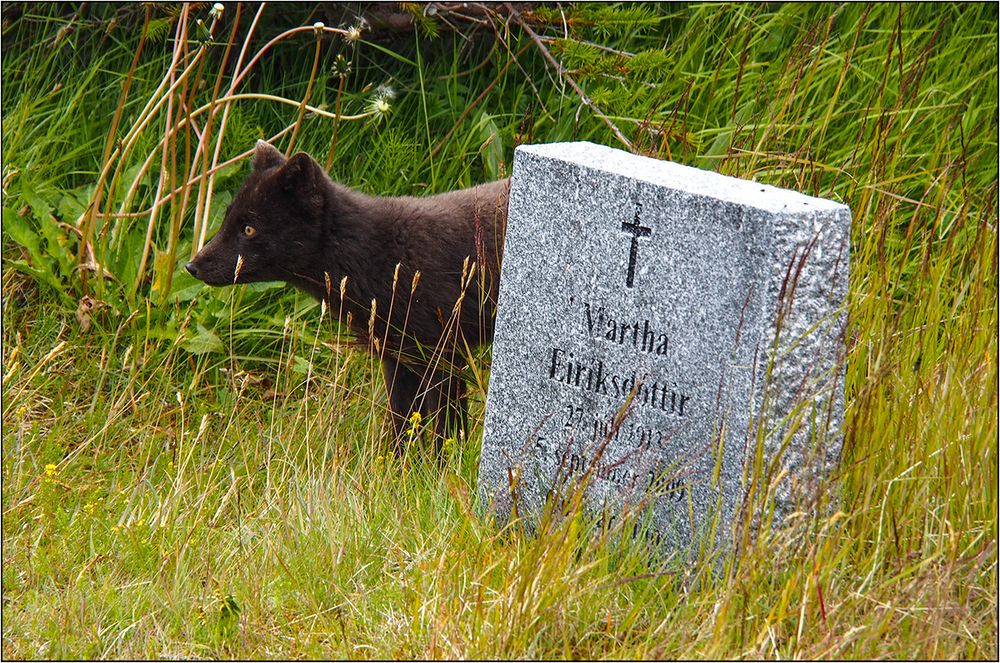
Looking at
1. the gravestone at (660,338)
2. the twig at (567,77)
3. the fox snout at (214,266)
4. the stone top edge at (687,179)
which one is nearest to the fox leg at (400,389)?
the fox snout at (214,266)

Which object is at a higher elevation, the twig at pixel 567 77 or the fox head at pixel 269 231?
the twig at pixel 567 77

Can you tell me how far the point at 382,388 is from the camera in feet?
16.7

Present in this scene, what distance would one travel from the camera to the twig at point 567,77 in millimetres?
5184

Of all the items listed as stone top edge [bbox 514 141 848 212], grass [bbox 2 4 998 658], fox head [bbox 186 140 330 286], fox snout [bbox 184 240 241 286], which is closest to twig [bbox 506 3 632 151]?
grass [bbox 2 4 998 658]

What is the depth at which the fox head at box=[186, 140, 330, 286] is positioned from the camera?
451 cm

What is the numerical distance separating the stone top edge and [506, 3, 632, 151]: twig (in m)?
1.48

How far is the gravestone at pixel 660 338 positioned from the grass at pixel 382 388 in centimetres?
19

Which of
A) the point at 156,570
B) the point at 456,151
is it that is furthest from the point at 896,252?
A: the point at 156,570

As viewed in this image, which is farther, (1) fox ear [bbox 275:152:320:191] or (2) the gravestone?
(1) fox ear [bbox 275:152:320:191]

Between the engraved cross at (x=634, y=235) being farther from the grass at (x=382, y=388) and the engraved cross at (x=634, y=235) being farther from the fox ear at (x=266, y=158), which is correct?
the fox ear at (x=266, y=158)

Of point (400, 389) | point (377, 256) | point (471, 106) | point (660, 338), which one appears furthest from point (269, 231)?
point (660, 338)

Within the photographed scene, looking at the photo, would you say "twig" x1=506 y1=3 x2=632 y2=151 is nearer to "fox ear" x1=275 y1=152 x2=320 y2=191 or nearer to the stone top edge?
"fox ear" x1=275 y1=152 x2=320 y2=191

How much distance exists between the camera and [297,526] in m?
3.66

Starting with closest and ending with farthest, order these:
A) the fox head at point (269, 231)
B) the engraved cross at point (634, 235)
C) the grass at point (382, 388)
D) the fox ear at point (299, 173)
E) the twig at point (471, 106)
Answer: the grass at point (382, 388) → the engraved cross at point (634, 235) → the fox ear at point (299, 173) → the fox head at point (269, 231) → the twig at point (471, 106)
